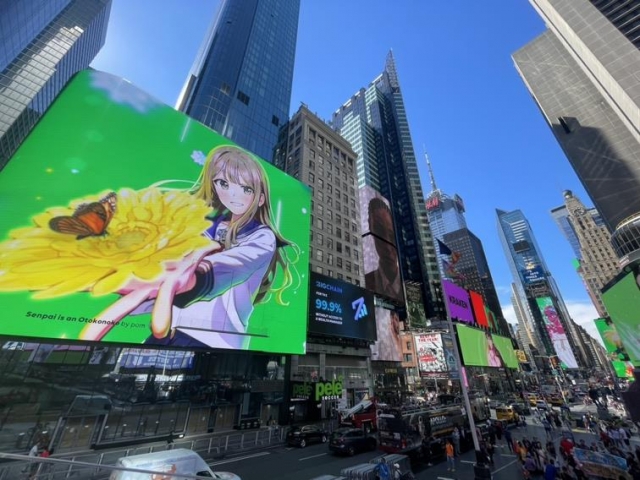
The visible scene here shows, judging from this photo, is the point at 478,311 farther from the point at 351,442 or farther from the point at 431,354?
the point at 351,442

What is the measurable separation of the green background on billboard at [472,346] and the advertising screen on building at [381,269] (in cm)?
1528

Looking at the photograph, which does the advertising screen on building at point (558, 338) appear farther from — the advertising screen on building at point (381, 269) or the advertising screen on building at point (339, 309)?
the advertising screen on building at point (339, 309)

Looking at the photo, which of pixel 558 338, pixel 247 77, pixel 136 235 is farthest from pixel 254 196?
pixel 558 338

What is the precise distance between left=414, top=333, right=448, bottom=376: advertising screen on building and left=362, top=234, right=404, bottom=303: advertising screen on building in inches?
444

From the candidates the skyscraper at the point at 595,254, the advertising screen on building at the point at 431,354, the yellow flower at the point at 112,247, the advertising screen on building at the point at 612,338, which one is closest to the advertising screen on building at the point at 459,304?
the advertising screen on building at the point at 431,354

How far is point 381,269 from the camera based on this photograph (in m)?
62.4

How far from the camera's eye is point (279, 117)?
278ft

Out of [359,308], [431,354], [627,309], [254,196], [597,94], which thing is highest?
[597,94]

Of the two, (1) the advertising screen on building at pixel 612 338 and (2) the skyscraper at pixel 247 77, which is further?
(2) the skyscraper at pixel 247 77

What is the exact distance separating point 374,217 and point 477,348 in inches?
1371

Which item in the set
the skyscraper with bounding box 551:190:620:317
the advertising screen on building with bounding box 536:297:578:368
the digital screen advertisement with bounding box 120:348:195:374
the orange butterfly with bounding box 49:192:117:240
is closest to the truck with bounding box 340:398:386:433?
the digital screen advertisement with bounding box 120:348:195:374

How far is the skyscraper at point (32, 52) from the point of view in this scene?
5291cm

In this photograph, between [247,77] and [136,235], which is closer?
[136,235]

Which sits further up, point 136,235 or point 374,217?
point 374,217
